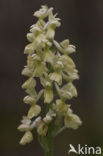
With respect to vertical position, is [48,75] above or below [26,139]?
above

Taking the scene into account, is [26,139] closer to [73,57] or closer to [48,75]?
[48,75]

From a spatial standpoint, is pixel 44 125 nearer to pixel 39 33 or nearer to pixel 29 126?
pixel 29 126

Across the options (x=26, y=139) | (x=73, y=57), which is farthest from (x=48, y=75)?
(x=73, y=57)

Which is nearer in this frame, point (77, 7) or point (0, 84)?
point (0, 84)

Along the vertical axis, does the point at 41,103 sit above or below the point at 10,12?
below

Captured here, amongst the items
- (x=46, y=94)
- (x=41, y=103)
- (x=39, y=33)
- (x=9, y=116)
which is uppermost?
(x=41, y=103)

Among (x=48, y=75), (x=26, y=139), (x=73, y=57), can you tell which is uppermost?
(x=73, y=57)

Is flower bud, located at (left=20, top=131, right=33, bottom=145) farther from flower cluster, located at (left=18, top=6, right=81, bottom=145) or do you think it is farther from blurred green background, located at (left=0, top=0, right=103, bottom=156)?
blurred green background, located at (left=0, top=0, right=103, bottom=156)

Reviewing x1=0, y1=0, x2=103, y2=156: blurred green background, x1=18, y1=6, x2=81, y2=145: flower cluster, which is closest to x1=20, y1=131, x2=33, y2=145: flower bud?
x1=18, y1=6, x2=81, y2=145: flower cluster

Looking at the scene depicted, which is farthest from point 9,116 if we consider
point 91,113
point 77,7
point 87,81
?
point 77,7
